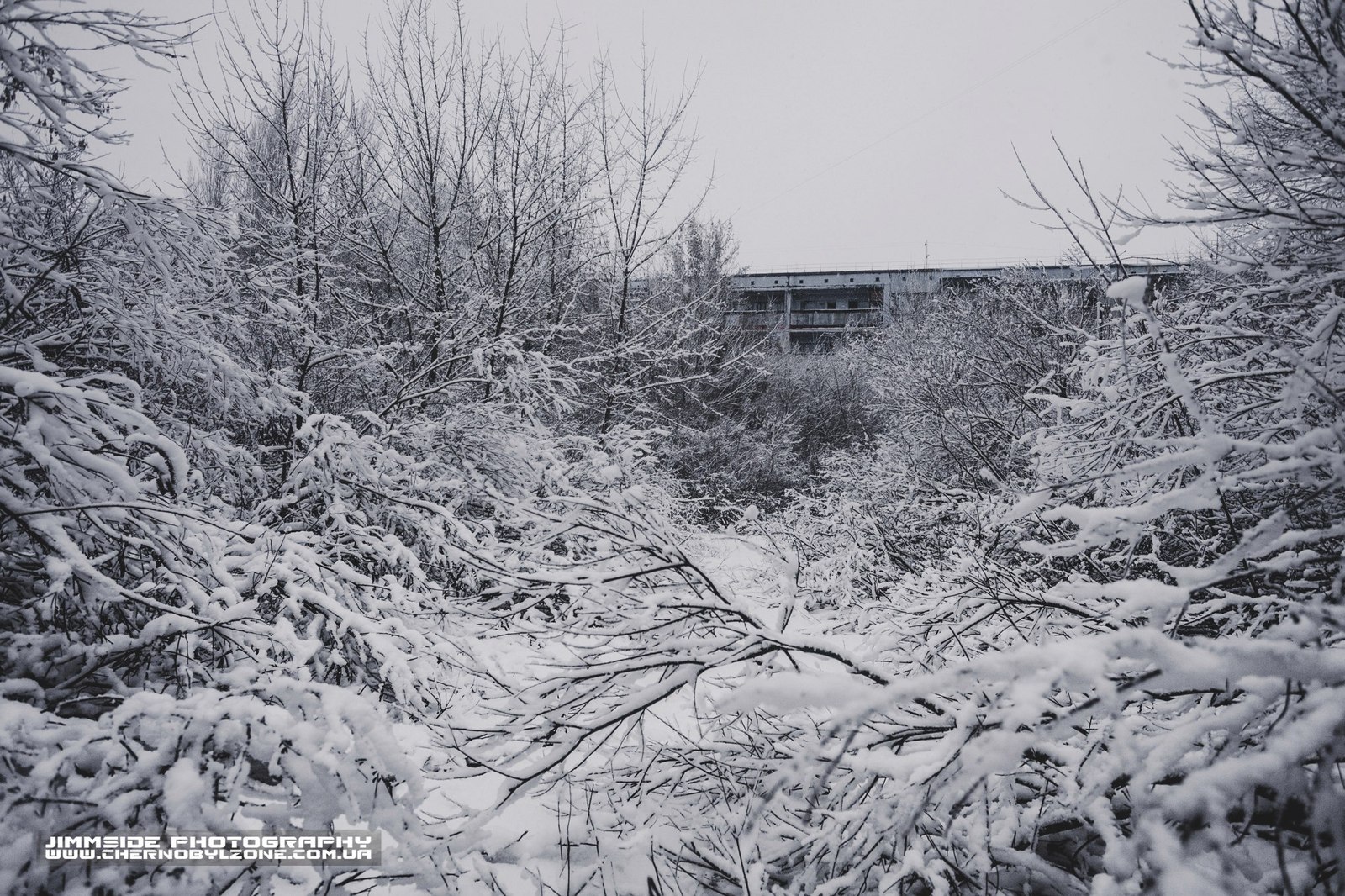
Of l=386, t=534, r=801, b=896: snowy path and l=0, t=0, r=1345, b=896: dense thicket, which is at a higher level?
l=0, t=0, r=1345, b=896: dense thicket

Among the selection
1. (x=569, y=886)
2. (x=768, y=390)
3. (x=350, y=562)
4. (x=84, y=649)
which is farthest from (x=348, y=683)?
(x=768, y=390)

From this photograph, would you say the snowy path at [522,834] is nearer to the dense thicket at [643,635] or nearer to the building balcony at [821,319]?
the dense thicket at [643,635]

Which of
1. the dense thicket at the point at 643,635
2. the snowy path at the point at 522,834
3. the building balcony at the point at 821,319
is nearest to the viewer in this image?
the dense thicket at the point at 643,635

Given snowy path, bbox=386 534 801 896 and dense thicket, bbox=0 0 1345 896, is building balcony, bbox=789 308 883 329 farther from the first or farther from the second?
snowy path, bbox=386 534 801 896

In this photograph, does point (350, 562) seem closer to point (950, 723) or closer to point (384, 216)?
point (950, 723)

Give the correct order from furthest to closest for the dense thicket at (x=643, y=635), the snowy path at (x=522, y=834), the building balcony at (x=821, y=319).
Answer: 1. the building balcony at (x=821, y=319)
2. the snowy path at (x=522, y=834)
3. the dense thicket at (x=643, y=635)

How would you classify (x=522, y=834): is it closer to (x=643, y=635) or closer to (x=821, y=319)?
(x=643, y=635)

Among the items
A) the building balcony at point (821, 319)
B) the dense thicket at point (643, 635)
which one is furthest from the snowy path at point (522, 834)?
the building balcony at point (821, 319)

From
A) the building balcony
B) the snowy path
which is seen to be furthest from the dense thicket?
the building balcony

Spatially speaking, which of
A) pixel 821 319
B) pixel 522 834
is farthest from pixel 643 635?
pixel 821 319

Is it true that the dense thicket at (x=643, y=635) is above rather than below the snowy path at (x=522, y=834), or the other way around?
above

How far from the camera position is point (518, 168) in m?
7.66

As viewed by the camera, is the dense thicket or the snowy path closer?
the dense thicket

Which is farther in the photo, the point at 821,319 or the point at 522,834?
the point at 821,319
